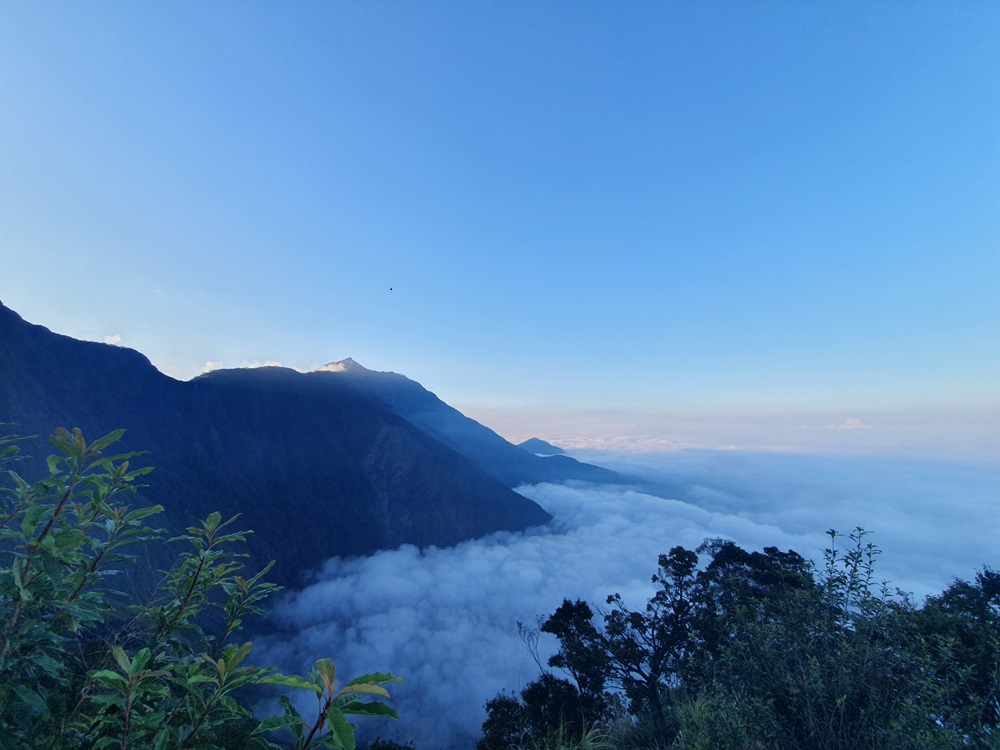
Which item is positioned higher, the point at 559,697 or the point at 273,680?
the point at 273,680

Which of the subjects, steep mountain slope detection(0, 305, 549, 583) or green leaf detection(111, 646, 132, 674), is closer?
green leaf detection(111, 646, 132, 674)

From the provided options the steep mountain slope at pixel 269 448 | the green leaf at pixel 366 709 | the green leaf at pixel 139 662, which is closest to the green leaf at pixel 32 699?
the green leaf at pixel 139 662

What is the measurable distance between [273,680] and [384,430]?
96.9 metres

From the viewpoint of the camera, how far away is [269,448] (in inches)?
3093

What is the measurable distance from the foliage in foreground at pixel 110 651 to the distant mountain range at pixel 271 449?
176 feet

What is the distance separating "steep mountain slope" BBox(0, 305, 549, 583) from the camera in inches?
2243

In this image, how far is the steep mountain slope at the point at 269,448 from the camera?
57.0 m

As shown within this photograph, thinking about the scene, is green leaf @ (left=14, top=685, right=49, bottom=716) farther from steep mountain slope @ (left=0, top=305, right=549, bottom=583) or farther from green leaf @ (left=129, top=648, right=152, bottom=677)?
steep mountain slope @ (left=0, top=305, right=549, bottom=583)

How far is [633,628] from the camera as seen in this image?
1997 centimetres

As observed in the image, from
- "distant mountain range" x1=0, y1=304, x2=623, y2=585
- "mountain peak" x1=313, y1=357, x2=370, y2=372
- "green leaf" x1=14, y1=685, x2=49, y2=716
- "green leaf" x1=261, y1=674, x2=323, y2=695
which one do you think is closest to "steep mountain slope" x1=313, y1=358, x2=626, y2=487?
"mountain peak" x1=313, y1=357, x2=370, y2=372

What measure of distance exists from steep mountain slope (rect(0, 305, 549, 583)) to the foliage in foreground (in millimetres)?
58648

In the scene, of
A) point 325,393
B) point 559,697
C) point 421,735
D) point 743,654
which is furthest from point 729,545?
point 325,393

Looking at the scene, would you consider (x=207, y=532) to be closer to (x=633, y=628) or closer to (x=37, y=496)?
(x=37, y=496)

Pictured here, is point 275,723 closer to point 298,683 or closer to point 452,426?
point 298,683
